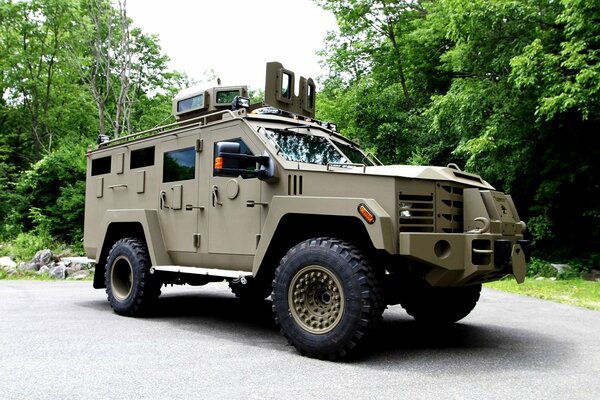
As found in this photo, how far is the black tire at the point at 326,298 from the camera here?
499cm

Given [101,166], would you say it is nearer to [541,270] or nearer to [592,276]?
[541,270]

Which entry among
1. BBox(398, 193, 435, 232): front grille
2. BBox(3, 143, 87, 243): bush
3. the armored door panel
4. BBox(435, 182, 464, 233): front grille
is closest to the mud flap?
BBox(435, 182, 464, 233): front grille

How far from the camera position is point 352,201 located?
520 centimetres

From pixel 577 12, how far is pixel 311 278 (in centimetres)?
1059

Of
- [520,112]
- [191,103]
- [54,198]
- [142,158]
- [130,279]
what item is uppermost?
[520,112]

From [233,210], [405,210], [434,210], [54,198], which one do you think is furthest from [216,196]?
[54,198]

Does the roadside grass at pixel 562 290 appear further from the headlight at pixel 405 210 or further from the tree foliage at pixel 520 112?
the headlight at pixel 405 210

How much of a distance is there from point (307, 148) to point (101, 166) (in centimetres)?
386

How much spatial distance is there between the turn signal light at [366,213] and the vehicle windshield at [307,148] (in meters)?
1.38

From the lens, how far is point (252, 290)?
27.4 feet

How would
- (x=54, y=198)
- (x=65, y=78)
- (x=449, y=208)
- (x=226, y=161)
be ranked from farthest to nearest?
(x=65, y=78)
(x=54, y=198)
(x=226, y=161)
(x=449, y=208)

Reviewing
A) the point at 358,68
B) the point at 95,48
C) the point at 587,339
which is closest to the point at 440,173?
the point at 587,339

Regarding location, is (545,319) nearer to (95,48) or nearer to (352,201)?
(352,201)

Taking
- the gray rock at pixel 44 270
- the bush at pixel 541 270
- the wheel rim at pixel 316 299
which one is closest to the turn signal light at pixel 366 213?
the wheel rim at pixel 316 299
